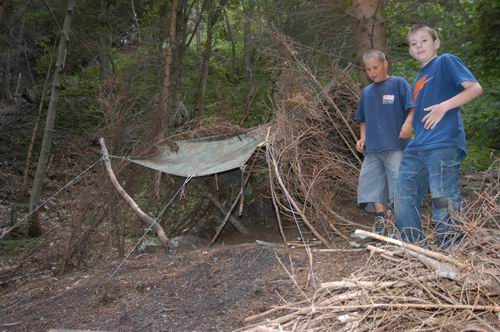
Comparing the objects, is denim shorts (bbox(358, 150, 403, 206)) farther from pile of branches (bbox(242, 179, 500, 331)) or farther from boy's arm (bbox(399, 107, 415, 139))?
pile of branches (bbox(242, 179, 500, 331))

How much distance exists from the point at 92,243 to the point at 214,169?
162cm

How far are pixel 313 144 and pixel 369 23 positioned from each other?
2.05 metres

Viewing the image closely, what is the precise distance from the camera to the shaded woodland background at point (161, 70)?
22.1ft

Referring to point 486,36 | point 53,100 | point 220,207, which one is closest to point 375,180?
point 220,207

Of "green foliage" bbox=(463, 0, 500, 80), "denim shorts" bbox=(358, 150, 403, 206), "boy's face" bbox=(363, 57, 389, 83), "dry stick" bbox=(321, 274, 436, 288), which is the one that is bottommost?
"dry stick" bbox=(321, 274, 436, 288)

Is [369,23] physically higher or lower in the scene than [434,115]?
higher

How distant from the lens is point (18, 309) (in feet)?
15.5

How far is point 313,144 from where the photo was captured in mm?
5949

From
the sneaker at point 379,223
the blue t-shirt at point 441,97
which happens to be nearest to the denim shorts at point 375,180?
the sneaker at point 379,223

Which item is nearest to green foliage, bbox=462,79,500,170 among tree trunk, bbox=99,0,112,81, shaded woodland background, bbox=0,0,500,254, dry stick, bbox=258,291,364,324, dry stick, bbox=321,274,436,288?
shaded woodland background, bbox=0,0,500,254

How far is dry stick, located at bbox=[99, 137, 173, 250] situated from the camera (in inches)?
218

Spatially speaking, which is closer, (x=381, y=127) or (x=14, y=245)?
(x=381, y=127)

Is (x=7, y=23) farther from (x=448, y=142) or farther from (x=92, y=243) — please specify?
(x=448, y=142)

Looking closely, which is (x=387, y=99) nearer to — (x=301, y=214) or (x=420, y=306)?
(x=301, y=214)
